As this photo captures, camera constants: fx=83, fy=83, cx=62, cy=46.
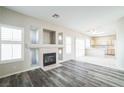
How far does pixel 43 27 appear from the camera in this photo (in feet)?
16.2

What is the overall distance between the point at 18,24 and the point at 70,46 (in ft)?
15.3

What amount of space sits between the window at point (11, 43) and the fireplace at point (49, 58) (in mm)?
1350

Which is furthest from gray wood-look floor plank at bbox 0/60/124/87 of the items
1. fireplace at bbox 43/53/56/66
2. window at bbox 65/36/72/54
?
window at bbox 65/36/72/54

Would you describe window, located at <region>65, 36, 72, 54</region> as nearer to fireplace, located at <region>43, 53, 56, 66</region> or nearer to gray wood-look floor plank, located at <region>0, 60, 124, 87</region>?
fireplace, located at <region>43, 53, 56, 66</region>

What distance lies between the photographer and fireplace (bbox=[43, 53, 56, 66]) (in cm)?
485

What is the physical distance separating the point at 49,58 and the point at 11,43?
230 centimetres

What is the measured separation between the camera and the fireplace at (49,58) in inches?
191

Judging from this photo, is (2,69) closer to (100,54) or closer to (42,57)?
(42,57)

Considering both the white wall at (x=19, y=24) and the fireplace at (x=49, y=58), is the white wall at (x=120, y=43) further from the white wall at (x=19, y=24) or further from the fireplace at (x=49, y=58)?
the white wall at (x=19, y=24)

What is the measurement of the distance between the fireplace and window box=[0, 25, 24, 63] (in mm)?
1350

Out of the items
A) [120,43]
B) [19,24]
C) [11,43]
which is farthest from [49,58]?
[120,43]

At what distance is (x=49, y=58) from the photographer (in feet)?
16.9

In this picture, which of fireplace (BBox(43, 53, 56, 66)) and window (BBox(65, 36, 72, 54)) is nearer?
fireplace (BBox(43, 53, 56, 66))
